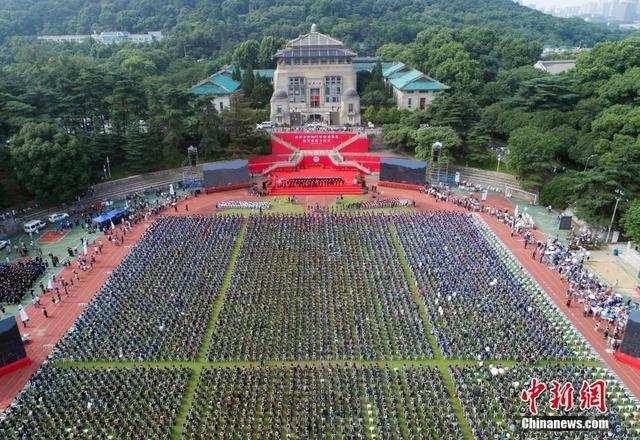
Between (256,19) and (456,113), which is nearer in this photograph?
(456,113)

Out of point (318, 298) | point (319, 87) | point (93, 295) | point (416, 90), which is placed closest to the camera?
point (318, 298)

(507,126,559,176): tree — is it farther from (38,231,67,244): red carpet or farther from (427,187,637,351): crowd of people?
(38,231,67,244): red carpet

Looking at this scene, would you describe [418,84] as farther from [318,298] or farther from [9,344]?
[9,344]

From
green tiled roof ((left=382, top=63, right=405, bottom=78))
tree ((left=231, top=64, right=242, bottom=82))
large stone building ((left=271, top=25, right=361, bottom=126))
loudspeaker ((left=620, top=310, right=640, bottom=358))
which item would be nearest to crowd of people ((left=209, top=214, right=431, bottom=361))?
loudspeaker ((left=620, top=310, right=640, bottom=358))

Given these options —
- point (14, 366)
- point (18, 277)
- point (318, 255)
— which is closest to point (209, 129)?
point (318, 255)

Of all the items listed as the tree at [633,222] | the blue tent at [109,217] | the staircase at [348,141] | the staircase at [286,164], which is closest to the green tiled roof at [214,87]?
the staircase at [286,164]

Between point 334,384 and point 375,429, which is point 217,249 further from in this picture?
point 375,429
